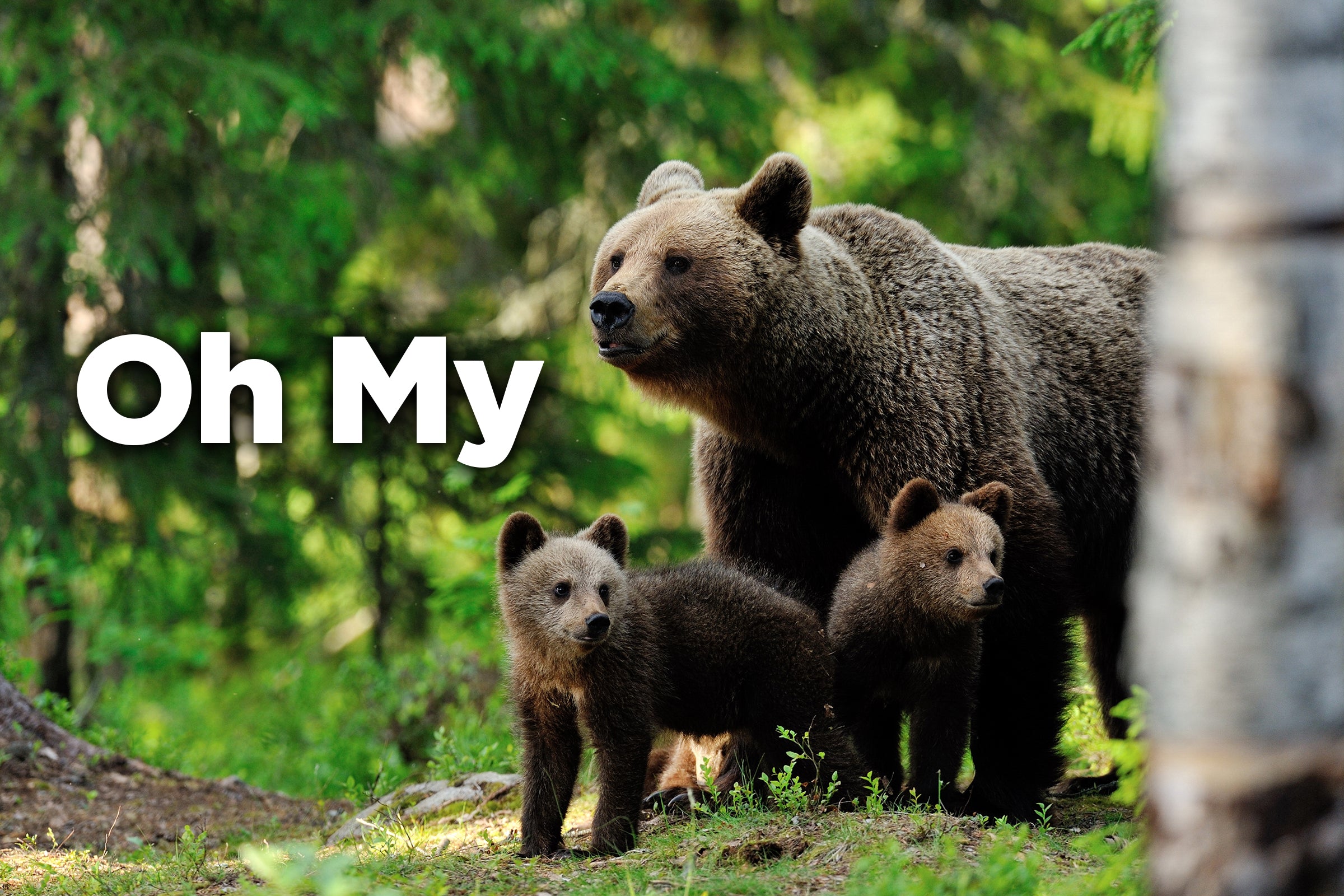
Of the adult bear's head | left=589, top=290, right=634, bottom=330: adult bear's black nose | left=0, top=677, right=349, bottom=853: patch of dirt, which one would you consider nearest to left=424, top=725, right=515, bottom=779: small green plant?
left=0, top=677, right=349, bottom=853: patch of dirt

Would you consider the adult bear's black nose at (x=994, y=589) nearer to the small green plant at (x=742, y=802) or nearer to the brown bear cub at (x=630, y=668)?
the brown bear cub at (x=630, y=668)

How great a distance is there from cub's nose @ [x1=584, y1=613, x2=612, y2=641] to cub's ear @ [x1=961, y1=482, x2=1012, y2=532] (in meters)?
1.50

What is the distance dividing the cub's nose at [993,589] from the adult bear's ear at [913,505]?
42cm

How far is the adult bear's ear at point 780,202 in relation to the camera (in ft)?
18.1

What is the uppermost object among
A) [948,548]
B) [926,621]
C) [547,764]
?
[948,548]

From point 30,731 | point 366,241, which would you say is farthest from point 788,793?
point 366,241

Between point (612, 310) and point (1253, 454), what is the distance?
3.29 metres

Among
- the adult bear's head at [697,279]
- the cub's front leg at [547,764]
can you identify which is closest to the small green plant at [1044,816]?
the cub's front leg at [547,764]

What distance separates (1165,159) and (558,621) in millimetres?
2818

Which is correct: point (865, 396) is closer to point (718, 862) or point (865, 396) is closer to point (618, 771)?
point (618, 771)

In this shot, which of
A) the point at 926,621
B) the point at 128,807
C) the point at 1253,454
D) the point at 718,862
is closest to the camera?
the point at 1253,454

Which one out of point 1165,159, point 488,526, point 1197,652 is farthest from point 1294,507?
point 488,526

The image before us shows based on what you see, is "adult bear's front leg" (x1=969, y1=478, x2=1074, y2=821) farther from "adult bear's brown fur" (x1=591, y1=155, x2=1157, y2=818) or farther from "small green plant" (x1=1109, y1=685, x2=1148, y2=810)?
"small green plant" (x1=1109, y1=685, x2=1148, y2=810)

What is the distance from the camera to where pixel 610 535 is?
5254 mm
